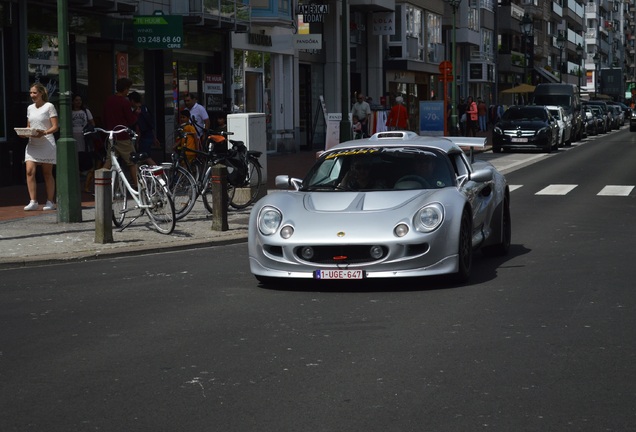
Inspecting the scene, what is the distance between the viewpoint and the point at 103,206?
47.2 feet

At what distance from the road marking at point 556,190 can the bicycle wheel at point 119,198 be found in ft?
32.4

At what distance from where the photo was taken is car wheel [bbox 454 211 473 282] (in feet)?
35.0

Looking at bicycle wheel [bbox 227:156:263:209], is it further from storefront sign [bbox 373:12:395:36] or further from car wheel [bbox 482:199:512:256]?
storefront sign [bbox 373:12:395:36]

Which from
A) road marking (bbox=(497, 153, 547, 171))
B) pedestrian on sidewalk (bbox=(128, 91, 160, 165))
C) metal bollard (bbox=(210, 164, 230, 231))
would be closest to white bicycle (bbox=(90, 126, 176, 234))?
metal bollard (bbox=(210, 164, 230, 231))

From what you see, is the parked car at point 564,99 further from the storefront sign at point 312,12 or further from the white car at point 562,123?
the storefront sign at point 312,12

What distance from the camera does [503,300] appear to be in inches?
390

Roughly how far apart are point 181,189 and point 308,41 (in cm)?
2379

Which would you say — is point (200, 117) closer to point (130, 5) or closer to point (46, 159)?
point (130, 5)

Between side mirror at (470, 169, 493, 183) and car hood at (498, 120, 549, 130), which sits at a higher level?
car hood at (498, 120, 549, 130)

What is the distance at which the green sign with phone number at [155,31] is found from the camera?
2877 centimetres

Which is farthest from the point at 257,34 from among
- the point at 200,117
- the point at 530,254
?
the point at 530,254

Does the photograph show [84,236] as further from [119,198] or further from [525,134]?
[525,134]

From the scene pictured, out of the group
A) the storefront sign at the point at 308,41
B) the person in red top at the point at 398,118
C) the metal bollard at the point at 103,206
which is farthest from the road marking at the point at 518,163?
the metal bollard at the point at 103,206

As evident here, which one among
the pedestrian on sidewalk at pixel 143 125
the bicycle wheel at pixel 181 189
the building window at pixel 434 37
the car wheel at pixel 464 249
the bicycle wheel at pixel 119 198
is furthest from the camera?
the building window at pixel 434 37
